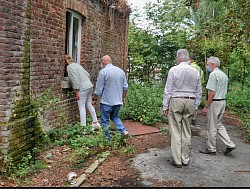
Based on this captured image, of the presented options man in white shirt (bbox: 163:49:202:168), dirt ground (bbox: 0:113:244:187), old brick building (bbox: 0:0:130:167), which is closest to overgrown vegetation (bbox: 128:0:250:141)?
old brick building (bbox: 0:0:130:167)

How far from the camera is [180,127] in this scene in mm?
6074

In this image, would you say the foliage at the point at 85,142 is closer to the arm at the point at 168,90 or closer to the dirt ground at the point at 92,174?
the dirt ground at the point at 92,174

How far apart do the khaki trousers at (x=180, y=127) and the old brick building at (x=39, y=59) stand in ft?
7.72

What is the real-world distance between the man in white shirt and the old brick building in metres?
2.31

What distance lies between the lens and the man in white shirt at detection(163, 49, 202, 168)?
5.95 m

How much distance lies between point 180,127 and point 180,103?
1.52ft

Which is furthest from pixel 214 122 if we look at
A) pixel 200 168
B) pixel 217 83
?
pixel 200 168

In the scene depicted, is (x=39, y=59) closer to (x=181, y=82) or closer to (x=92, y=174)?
(x=92, y=174)

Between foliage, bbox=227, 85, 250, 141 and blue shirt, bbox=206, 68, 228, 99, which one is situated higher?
blue shirt, bbox=206, 68, 228, 99

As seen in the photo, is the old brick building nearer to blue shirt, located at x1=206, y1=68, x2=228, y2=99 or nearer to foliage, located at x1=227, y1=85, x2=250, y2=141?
blue shirt, located at x1=206, y1=68, x2=228, y2=99

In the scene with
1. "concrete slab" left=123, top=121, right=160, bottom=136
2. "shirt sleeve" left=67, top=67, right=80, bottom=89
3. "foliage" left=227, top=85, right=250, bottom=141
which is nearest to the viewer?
"shirt sleeve" left=67, top=67, right=80, bottom=89

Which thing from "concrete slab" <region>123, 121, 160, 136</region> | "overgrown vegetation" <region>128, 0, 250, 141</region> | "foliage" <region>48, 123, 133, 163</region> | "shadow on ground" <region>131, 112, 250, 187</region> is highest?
"overgrown vegetation" <region>128, 0, 250, 141</region>

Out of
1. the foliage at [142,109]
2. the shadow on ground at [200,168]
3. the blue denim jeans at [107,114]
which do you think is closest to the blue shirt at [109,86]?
the blue denim jeans at [107,114]

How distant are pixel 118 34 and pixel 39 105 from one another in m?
7.36
